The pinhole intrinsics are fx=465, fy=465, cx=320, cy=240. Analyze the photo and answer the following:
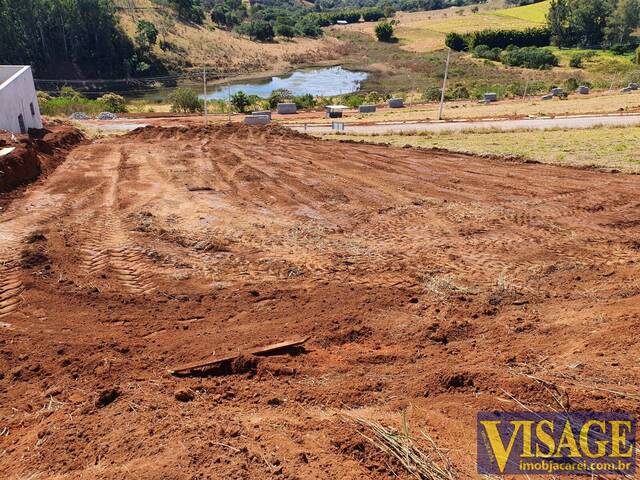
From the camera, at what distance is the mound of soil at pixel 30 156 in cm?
1260

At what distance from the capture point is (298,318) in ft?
21.0

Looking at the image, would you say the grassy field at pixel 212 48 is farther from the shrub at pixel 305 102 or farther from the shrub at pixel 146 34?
the shrub at pixel 305 102

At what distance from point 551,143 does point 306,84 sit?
58163mm

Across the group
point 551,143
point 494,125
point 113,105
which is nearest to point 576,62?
point 494,125

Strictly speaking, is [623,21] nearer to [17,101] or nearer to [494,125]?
[494,125]

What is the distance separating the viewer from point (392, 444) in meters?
3.95

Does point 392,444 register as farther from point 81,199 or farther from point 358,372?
point 81,199

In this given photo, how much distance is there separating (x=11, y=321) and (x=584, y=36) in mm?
106820

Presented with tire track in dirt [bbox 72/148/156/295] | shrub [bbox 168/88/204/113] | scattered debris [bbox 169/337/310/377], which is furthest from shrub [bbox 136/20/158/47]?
scattered debris [bbox 169/337/310/377]

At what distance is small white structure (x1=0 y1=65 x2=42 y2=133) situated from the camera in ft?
60.6

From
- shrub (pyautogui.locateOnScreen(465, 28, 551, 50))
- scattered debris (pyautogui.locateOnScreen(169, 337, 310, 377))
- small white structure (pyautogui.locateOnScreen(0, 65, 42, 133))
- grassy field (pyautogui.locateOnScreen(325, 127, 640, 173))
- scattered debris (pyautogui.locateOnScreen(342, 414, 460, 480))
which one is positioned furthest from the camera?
shrub (pyautogui.locateOnScreen(465, 28, 551, 50))

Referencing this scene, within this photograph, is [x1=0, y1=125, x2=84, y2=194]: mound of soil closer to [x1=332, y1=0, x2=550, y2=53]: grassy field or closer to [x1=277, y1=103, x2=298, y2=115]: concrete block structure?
[x1=277, y1=103, x2=298, y2=115]: concrete block structure

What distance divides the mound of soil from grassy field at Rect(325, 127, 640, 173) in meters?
12.7

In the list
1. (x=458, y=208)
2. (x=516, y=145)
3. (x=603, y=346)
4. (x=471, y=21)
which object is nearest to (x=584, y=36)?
(x=471, y=21)
